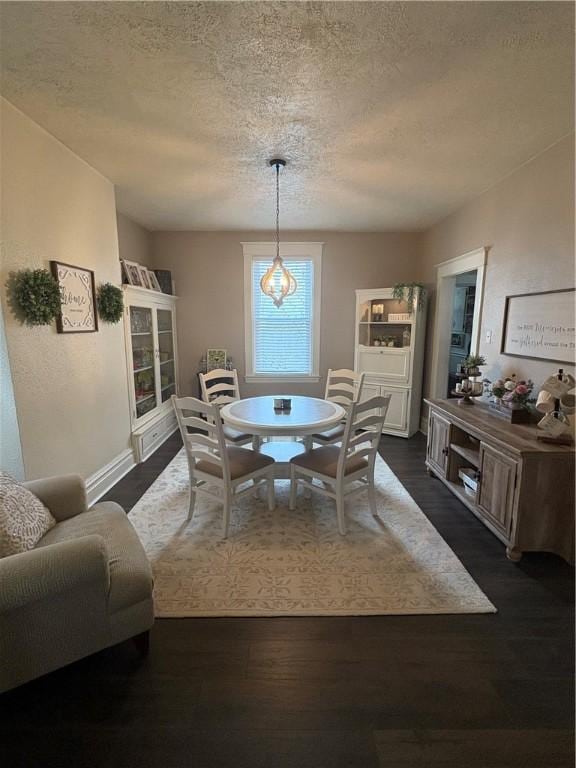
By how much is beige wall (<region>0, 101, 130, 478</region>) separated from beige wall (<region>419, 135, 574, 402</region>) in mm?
3522

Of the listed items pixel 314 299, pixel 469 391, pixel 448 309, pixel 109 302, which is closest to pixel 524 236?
pixel 469 391

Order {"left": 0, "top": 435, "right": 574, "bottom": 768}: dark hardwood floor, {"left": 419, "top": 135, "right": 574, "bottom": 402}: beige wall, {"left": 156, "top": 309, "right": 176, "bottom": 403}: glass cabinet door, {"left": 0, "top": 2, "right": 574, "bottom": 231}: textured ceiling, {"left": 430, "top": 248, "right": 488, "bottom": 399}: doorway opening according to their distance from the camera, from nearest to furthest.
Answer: {"left": 0, "top": 435, "right": 574, "bottom": 768}: dark hardwood floor < {"left": 0, "top": 2, "right": 574, "bottom": 231}: textured ceiling < {"left": 419, "top": 135, "right": 574, "bottom": 402}: beige wall < {"left": 430, "top": 248, "right": 488, "bottom": 399}: doorway opening < {"left": 156, "top": 309, "right": 176, "bottom": 403}: glass cabinet door

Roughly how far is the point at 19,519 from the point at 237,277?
4.00 m

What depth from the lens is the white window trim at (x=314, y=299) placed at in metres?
4.84

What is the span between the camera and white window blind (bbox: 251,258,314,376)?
4945 mm

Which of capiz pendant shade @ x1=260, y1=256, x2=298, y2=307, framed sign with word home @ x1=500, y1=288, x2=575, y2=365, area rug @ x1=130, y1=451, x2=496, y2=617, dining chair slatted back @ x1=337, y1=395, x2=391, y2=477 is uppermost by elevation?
capiz pendant shade @ x1=260, y1=256, x2=298, y2=307

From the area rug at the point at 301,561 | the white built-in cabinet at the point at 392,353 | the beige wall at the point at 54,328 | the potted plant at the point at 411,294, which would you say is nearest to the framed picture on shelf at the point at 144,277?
the beige wall at the point at 54,328

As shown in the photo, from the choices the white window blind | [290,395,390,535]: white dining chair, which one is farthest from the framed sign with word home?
the white window blind

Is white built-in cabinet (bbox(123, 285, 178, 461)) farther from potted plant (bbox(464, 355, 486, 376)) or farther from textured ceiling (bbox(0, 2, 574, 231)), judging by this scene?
potted plant (bbox(464, 355, 486, 376))

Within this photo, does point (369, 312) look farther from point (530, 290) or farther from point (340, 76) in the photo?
point (340, 76)

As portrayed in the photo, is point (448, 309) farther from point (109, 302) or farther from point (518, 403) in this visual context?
point (109, 302)

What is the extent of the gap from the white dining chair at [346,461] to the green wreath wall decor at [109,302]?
210 cm

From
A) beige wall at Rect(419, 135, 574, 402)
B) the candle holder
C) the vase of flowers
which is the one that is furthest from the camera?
the candle holder

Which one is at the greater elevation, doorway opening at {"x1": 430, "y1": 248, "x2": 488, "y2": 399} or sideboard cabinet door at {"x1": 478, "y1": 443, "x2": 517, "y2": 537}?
doorway opening at {"x1": 430, "y1": 248, "x2": 488, "y2": 399}
